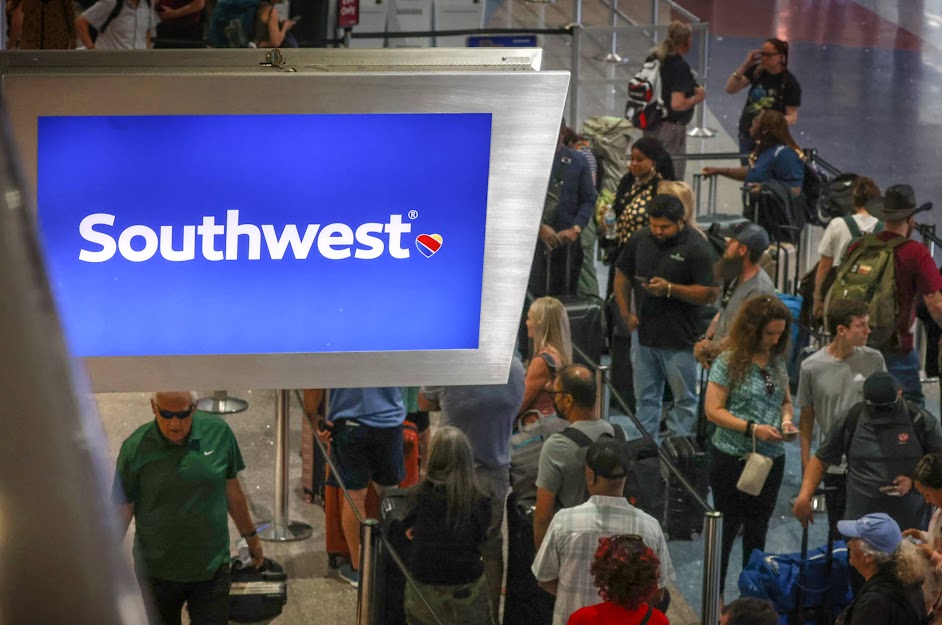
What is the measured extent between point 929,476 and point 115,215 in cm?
433

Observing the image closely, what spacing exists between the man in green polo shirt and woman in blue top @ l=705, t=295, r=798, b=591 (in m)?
2.49

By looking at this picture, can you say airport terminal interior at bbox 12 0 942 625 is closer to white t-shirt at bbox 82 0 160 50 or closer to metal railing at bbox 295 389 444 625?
metal railing at bbox 295 389 444 625

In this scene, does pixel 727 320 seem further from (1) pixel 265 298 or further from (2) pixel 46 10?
(2) pixel 46 10

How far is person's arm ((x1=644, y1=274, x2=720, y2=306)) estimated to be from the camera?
7.78 metres

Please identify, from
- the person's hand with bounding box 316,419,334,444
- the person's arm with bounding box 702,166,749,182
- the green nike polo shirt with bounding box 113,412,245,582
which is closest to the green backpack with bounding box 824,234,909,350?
the person's hand with bounding box 316,419,334,444

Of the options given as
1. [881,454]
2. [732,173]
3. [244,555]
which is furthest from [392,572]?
[732,173]

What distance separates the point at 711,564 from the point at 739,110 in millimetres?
13245

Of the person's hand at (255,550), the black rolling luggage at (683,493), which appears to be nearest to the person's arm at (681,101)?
the black rolling luggage at (683,493)

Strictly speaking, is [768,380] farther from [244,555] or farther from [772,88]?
[772,88]

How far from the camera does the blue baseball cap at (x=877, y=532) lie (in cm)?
539

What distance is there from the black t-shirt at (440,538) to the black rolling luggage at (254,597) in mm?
1062

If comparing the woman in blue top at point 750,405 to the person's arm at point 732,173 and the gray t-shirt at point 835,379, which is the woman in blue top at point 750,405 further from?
the person's arm at point 732,173

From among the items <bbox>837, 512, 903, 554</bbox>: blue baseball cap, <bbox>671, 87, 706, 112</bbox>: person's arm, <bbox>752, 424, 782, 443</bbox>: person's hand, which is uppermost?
<bbox>671, 87, 706, 112</bbox>: person's arm

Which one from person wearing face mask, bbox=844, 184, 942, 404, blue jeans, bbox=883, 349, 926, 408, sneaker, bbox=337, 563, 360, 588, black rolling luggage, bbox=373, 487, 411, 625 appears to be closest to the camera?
black rolling luggage, bbox=373, 487, 411, 625
